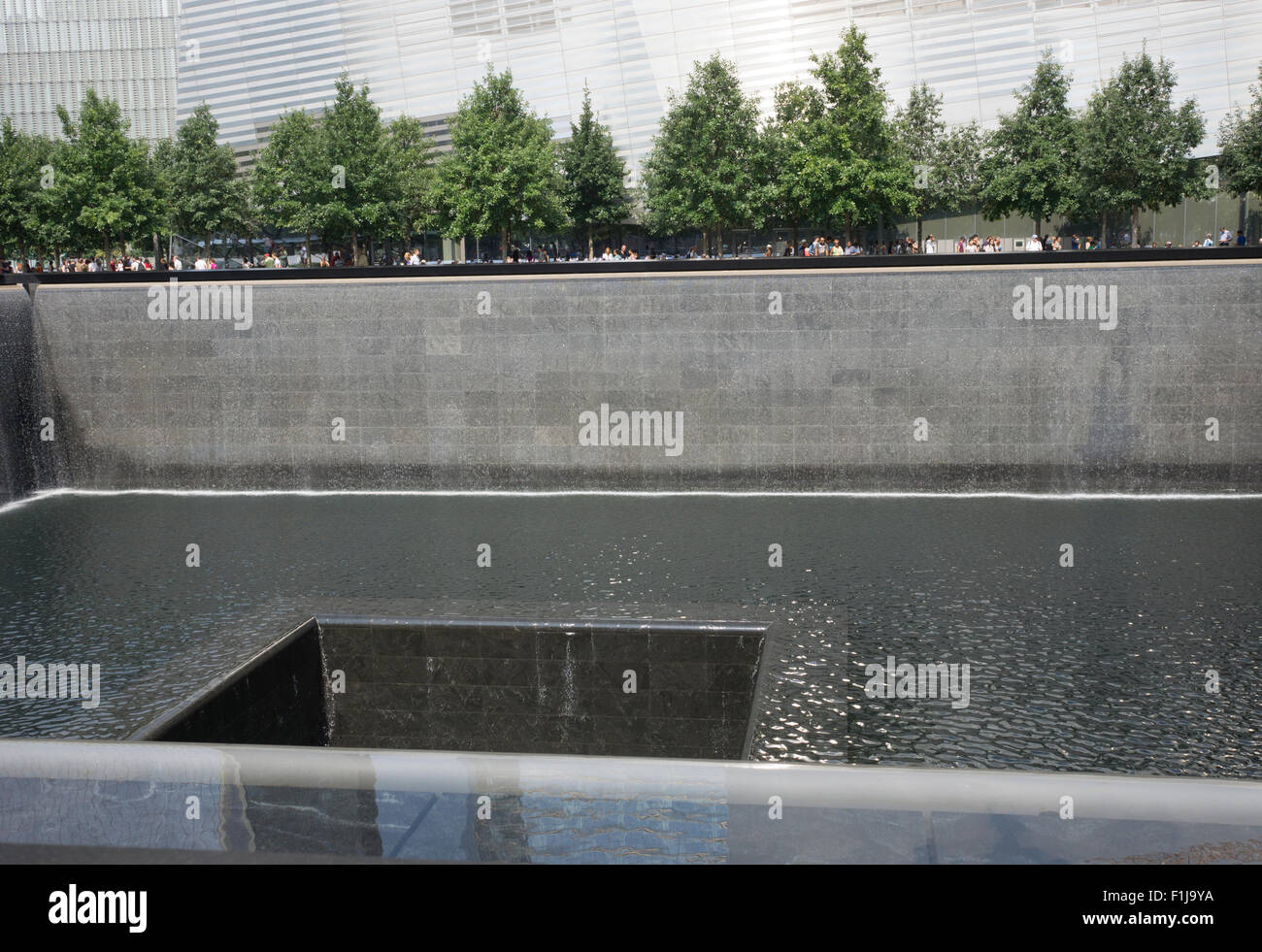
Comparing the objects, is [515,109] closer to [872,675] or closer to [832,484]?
[832,484]

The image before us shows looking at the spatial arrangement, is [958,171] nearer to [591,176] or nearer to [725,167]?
[725,167]

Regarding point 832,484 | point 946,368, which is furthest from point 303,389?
point 946,368

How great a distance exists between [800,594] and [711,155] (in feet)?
87.2

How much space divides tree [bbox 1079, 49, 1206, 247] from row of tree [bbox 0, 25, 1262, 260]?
0.17 feet

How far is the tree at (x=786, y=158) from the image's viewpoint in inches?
1462

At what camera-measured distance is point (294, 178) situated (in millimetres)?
40219

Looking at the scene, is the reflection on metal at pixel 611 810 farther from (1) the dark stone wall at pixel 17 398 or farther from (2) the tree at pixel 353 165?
(2) the tree at pixel 353 165

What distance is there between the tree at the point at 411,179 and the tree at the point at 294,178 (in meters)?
2.76

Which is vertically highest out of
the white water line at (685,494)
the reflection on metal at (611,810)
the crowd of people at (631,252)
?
the crowd of people at (631,252)

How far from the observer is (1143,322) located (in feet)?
73.2

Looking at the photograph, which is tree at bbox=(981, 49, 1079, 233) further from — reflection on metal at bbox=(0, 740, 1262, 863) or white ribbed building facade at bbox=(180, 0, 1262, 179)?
reflection on metal at bbox=(0, 740, 1262, 863)

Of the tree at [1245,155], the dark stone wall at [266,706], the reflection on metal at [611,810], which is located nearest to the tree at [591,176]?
the tree at [1245,155]

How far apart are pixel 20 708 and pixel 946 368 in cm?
1716

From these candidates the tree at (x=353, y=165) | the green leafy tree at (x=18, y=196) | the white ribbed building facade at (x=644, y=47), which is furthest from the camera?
the white ribbed building facade at (x=644, y=47)
